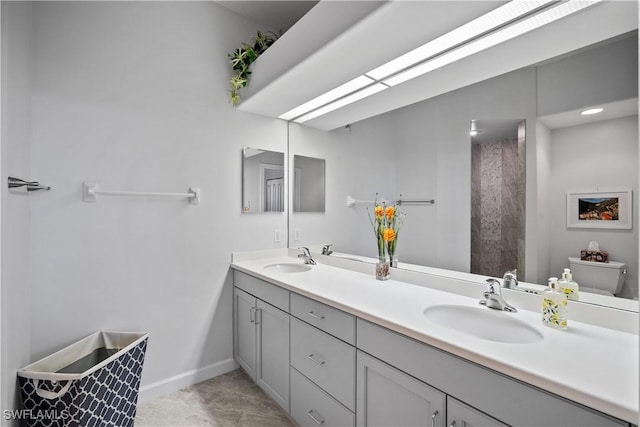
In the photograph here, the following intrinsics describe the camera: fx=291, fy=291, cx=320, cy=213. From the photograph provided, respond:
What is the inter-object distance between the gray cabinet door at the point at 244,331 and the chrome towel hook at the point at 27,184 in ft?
4.26

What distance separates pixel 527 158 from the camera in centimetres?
116

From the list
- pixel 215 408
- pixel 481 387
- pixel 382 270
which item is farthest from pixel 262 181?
pixel 481 387

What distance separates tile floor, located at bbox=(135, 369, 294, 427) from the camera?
169cm

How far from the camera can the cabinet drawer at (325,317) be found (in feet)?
4.18

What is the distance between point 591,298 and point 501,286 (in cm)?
28

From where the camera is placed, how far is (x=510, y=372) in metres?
0.77

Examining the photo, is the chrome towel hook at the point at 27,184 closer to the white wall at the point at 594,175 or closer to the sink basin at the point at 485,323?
the sink basin at the point at 485,323

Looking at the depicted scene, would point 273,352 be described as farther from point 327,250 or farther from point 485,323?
point 485,323

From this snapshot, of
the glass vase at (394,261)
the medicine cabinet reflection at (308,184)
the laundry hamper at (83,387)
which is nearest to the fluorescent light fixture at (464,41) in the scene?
the medicine cabinet reflection at (308,184)

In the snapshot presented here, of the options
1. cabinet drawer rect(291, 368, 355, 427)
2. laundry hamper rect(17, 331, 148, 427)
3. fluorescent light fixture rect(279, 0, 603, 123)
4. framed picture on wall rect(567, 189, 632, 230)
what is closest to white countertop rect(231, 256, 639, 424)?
framed picture on wall rect(567, 189, 632, 230)

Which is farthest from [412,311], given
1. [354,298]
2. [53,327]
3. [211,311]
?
[53,327]

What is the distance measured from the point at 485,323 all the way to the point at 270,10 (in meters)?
2.54

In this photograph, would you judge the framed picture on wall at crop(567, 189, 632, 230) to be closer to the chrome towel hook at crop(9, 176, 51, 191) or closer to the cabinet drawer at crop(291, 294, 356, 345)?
the cabinet drawer at crop(291, 294, 356, 345)

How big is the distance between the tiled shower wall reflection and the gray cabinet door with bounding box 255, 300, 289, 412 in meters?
1.09
